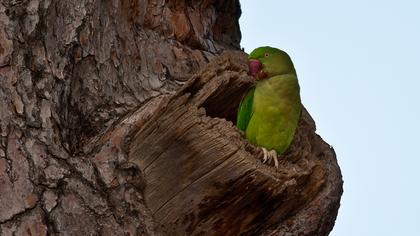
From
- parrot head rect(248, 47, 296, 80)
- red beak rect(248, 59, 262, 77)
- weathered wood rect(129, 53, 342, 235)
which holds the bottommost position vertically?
weathered wood rect(129, 53, 342, 235)

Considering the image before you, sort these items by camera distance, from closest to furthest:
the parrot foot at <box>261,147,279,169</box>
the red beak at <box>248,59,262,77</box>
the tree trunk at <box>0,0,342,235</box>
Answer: the tree trunk at <box>0,0,342,235</box> < the parrot foot at <box>261,147,279,169</box> < the red beak at <box>248,59,262,77</box>

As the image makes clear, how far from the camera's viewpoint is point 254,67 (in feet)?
9.66

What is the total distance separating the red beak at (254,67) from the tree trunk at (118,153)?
0.11 meters

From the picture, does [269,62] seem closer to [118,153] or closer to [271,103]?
[271,103]

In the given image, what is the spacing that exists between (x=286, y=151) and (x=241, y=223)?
→ 491 mm

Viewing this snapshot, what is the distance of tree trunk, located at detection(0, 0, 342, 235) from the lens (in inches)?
91.2

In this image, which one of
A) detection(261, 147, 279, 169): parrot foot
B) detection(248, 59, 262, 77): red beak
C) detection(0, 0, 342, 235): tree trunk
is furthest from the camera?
detection(248, 59, 262, 77): red beak

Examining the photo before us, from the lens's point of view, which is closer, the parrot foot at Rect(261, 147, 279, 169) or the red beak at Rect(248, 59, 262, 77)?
the parrot foot at Rect(261, 147, 279, 169)

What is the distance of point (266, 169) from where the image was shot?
2361mm

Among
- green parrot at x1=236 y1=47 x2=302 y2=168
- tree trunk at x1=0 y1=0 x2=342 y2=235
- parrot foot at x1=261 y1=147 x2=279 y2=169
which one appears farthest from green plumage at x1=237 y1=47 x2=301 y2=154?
parrot foot at x1=261 y1=147 x2=279 y2=169

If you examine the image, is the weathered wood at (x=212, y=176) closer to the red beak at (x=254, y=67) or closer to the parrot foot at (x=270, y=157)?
the parrot foot at (x=270, y=157)

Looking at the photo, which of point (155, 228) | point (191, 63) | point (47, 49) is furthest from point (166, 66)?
point (155, 228)

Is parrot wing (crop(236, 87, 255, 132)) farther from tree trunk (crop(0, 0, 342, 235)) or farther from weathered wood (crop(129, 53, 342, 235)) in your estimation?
weathered wood (crop(129, 53, 342, 235))

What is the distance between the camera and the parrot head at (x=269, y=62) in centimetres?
298
